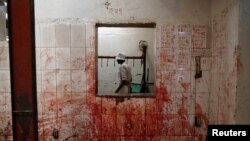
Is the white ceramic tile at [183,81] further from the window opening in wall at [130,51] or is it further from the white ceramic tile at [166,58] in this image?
the window opening in wall at [130,51]

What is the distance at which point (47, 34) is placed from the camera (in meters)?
3.75

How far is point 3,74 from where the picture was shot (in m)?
3.82

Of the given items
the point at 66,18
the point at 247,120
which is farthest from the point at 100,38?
the point at 247,120

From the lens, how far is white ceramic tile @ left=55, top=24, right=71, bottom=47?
3754 millimetres

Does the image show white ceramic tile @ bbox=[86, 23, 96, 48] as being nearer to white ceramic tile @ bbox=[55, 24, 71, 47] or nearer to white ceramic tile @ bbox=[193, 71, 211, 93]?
white ceramic tile @ bbox=[55, 24, 71, 47]

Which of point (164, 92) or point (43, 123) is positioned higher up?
point (164, 92)

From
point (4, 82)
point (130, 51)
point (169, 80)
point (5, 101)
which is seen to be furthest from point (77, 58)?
point (130, 51)

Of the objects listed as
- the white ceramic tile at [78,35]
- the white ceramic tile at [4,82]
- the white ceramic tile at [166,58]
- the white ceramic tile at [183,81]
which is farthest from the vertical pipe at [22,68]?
the white ceramic tile at [183,81]

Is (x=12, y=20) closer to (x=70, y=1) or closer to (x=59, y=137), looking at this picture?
(x=70, y=1)

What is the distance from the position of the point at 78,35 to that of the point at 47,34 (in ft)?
1.48

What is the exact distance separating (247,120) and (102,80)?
14.1 ft

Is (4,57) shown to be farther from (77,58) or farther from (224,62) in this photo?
(224,62)

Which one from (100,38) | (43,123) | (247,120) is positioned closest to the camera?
(247,120)

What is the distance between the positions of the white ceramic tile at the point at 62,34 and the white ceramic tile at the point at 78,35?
0.22 feet
